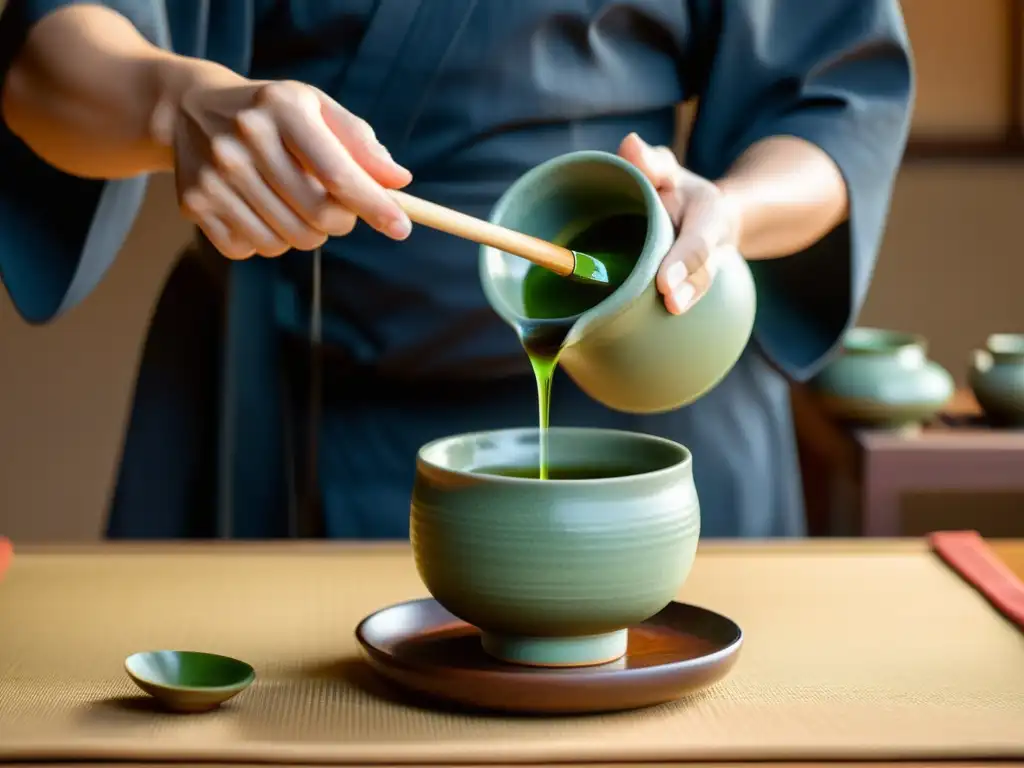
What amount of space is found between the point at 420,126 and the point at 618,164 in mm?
415

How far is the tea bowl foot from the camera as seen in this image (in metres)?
0.80

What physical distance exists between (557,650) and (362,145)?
0.28 m

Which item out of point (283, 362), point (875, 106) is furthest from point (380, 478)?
point (875, 106)

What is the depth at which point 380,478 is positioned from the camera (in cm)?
132

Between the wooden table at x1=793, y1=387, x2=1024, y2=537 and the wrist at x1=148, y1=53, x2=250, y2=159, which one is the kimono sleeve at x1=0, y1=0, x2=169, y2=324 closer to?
the wrist at x1=148, y1=53, x2=250, y2=159

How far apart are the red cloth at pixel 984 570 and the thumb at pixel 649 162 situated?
0.33m

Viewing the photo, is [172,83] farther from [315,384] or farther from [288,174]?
[315,384]

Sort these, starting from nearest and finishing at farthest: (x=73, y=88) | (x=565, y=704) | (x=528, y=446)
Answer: (x=565, y=704) < (x=528, y=446) < (x=73, y=88)

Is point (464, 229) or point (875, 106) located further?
point (875, 106)

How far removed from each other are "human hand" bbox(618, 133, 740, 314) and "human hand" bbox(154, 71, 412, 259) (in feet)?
0.58

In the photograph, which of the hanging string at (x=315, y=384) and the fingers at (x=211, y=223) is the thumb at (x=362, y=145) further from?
the hanging string at (x=315, y=384)

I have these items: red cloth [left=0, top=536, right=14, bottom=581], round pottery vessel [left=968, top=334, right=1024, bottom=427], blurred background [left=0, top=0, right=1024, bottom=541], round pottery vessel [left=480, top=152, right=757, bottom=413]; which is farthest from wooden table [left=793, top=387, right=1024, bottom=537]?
red cloth [left=0, top=536, right=14, bottom=581]

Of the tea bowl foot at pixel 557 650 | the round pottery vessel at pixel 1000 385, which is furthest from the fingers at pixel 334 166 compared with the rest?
the round pottery vessel at pixel 1000 385

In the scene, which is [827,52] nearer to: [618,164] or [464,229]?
[618,164]
